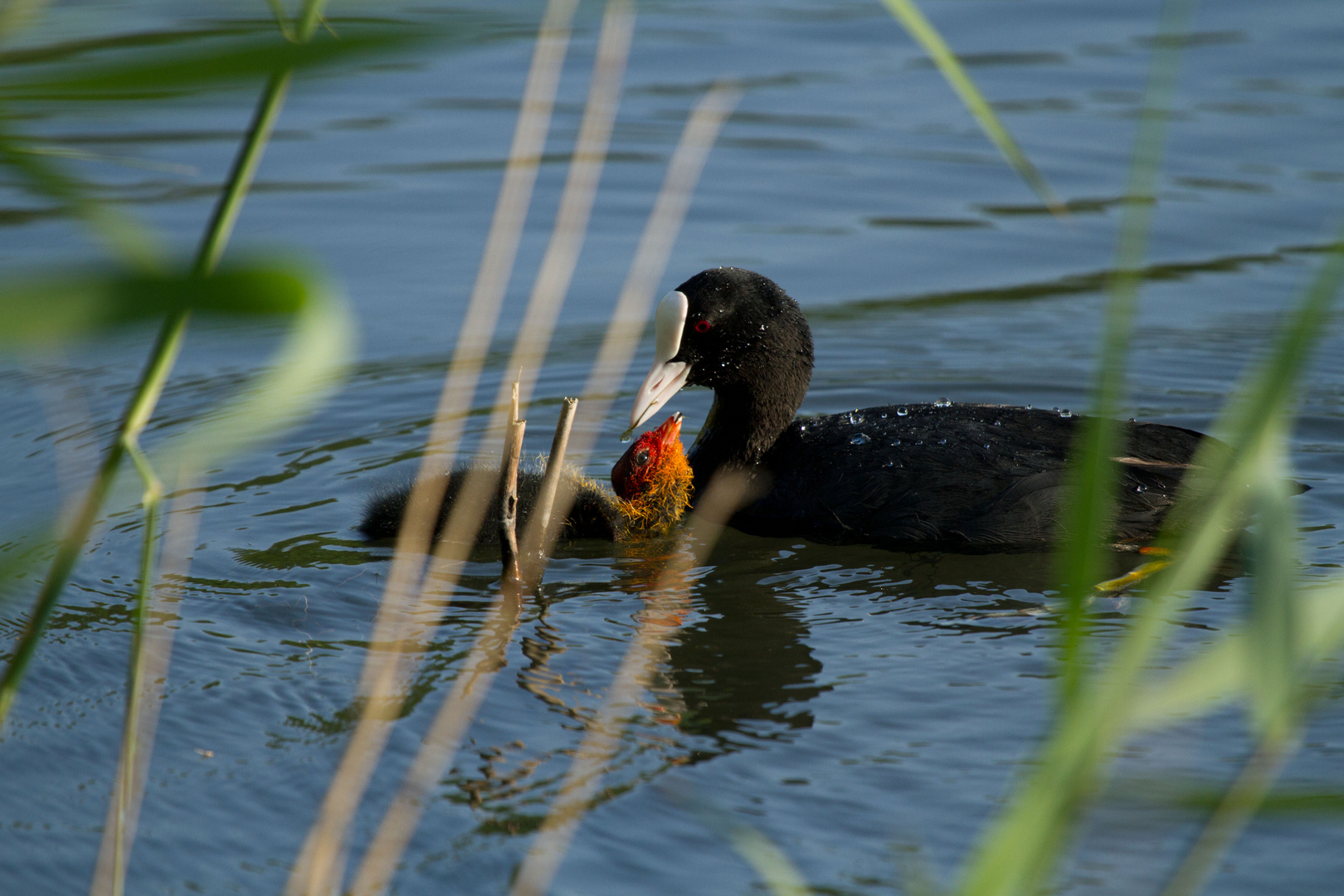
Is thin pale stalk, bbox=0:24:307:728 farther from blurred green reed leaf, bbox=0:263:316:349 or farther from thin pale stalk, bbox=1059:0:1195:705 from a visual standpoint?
thin pale stalk, bbox=1059:0:1195:705

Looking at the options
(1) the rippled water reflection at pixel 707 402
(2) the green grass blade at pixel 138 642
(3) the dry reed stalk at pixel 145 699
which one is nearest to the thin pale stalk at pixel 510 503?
(1) the rippled water reflection at pixel 707 402

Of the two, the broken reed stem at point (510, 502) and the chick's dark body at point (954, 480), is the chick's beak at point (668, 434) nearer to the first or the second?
the chick's dark body at point (954, 480)

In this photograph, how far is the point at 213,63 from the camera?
0.78m

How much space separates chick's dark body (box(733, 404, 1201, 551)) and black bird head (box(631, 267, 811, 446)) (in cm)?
32

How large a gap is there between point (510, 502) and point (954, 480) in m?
1.47

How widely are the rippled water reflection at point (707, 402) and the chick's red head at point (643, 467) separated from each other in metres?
0.28

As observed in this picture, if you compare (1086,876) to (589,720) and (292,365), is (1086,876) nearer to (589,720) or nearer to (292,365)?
(589,720)

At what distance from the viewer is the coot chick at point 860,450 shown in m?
4.32

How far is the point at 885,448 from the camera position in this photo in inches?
177

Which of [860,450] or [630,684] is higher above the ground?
[860,450]

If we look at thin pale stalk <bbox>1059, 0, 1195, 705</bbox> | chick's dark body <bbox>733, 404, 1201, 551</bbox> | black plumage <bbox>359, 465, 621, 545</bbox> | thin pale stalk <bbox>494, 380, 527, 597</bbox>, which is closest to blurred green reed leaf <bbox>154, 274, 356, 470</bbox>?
thin pale stalk <bbox>1059, 0, 1195, 705</bbox>

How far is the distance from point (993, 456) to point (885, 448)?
0.34 metres

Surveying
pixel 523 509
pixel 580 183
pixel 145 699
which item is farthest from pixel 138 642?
pixel 523 509

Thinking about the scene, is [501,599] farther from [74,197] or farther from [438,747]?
[74,197]
